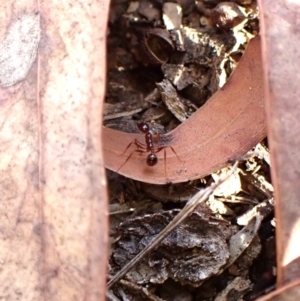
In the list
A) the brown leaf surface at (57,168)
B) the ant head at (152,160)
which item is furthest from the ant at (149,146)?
the brown leaf surface at (57,168)

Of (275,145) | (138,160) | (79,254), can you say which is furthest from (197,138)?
(79,254)

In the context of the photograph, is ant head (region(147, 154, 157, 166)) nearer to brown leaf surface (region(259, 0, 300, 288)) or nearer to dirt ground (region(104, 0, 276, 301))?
dirt ground (region(104, 0, 276, 301))

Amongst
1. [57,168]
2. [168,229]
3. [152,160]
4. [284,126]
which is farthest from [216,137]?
[57,168]

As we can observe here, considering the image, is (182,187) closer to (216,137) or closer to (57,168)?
(216,137)

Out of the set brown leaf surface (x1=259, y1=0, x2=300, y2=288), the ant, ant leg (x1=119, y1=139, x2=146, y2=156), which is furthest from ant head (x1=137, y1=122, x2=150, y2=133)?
brown leaf surface (x1=259, y1=0, x2=300, y2=288)

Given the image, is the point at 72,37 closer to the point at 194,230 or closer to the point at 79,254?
the point at 79,254

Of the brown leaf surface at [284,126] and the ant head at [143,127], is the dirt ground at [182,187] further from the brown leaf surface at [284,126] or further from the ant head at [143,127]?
the brown leaf surface at [284,126]
